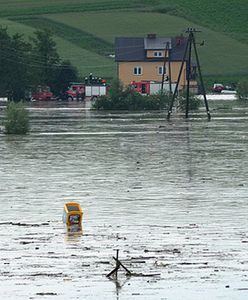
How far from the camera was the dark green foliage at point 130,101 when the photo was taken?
129 meters

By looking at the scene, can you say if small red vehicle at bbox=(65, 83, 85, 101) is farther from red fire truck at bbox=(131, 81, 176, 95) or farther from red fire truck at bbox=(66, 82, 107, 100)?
red fire truck at bbox=(131, 81, 176, 95)

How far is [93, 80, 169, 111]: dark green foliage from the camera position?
129 m

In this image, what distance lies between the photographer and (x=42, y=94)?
16012 cm

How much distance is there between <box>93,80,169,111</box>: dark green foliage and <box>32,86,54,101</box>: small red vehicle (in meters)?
29.6

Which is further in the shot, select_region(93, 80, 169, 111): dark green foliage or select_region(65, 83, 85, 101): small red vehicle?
select_region(65, 83, 85, 101): small red vehicle

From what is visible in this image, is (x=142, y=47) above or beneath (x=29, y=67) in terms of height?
above

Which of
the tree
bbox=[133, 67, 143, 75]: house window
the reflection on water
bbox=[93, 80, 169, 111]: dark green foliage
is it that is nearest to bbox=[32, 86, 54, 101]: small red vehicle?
the tree

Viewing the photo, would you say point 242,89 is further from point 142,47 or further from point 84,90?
point 142,47

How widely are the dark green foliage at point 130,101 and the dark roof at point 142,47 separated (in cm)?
4044

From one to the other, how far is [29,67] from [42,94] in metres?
6.57

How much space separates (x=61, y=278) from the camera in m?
29.1

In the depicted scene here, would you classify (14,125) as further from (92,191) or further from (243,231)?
(243,231)

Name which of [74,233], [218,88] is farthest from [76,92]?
[74,233]

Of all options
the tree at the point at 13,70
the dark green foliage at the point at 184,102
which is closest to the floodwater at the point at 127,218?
the dark green foliage at the point at 184,102
